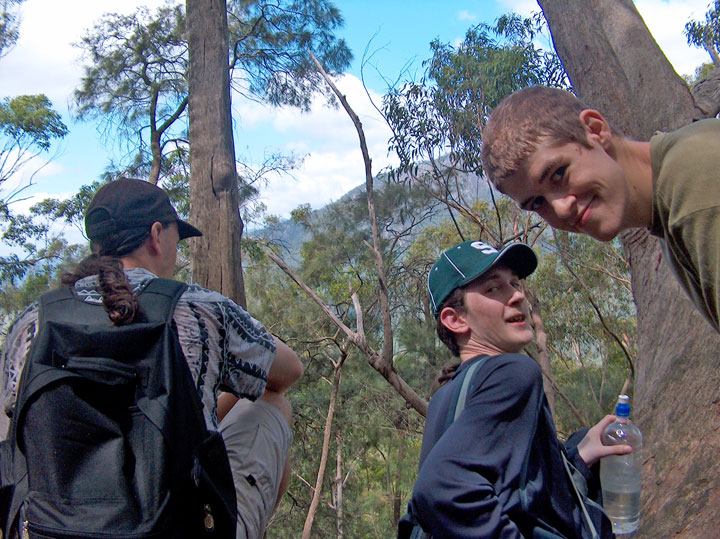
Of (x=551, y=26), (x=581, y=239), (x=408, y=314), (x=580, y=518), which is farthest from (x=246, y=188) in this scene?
(x=580, y=518)

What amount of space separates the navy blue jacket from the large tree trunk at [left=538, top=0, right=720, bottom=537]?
827 millimetres

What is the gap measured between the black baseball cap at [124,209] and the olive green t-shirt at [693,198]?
4.47 ft

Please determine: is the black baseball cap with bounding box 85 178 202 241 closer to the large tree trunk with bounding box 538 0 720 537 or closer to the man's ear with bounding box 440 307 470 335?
the man's ear with bounding box 440 307 470 335

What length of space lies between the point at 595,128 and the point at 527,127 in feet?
0.42

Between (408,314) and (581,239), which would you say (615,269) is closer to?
(581,239)

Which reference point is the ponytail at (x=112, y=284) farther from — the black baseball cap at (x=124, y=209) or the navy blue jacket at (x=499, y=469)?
the navy blue jacket at (x=499, y=469)

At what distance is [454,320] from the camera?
1601 millimetres

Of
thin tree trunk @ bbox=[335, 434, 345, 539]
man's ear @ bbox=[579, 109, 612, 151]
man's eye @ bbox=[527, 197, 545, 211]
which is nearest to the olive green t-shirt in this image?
man's ear @ bbox=[579, 109, 612, 151]

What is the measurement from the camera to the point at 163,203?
6.29 ft

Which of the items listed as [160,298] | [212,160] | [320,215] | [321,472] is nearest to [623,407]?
[160,298]

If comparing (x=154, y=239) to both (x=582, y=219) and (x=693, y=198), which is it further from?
(x=693, y=198)

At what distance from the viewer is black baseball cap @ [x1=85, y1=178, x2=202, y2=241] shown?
1.82 m

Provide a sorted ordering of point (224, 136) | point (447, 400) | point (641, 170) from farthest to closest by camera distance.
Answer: point (224, 136) → point (447, 400) → point (641, 170)

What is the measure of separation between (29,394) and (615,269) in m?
13.4
